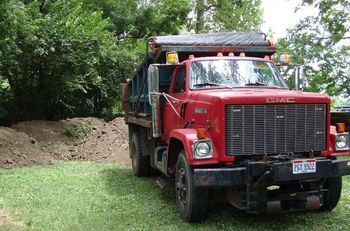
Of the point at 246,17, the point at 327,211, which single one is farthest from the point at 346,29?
the point at 246,17

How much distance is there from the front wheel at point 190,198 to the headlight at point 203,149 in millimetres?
319

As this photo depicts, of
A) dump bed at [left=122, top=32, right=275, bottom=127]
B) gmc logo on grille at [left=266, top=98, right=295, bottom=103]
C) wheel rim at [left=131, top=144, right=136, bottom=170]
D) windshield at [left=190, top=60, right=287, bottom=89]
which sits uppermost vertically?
dump bed at [left=122, top=32, right=275, bottom=127]

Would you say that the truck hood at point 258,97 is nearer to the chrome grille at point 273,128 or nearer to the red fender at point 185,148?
the chrome grille at point 273,128

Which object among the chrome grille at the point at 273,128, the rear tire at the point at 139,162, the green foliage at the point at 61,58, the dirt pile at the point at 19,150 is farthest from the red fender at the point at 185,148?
the dirt pile at the point at 19,150

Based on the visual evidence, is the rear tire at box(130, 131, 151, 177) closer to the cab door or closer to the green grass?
the green grass

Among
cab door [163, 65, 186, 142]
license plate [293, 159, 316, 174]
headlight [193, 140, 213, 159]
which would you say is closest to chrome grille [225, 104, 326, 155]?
headlight [193, 140, 213, 159]

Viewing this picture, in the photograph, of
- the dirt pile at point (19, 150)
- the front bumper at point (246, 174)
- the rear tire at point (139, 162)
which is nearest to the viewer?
the front bumper at point (246, 174)

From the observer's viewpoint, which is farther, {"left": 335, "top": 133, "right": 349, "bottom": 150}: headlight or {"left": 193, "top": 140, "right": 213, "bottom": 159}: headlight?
{"left": 335, "top": 133, "right": 349, "bottom": 150}: headlight

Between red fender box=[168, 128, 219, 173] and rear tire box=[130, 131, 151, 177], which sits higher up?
red fender box=[168, 128, 219, 173]

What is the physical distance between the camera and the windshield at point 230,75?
7621 mm

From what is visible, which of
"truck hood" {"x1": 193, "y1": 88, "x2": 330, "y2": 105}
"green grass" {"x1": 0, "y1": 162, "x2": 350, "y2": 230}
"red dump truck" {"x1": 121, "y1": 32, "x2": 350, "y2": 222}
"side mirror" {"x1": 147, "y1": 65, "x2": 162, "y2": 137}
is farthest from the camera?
"side mirror" {"x1": 147, "y1": 65, "x2": 162, "y2": 137}

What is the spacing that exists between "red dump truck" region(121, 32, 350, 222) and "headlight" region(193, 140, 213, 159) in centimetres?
1

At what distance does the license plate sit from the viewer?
626 centimetres

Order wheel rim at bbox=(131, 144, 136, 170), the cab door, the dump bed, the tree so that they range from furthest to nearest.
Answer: the tree → wheel rim at bbox=(131, 144, 136, 170) → the dump bed → the cab door
